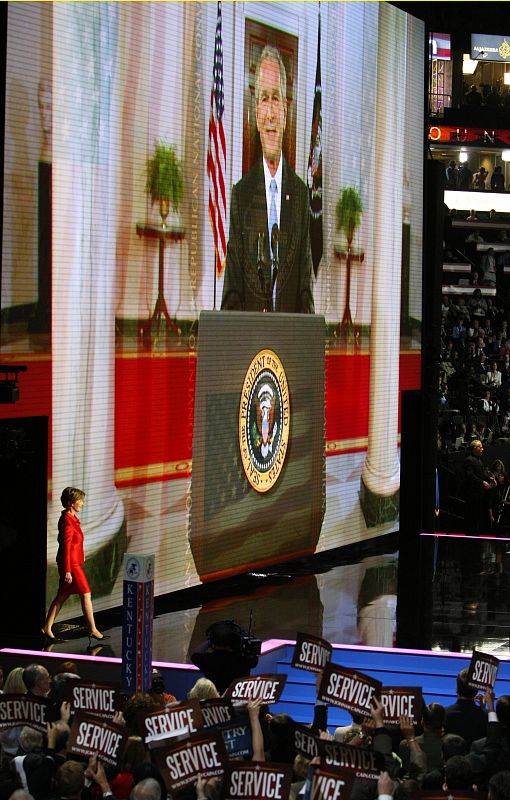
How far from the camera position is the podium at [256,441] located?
44.4 ft

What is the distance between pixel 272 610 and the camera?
13023 mm

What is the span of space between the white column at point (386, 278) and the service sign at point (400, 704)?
10.0m

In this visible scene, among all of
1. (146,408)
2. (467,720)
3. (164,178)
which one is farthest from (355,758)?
(164,178)

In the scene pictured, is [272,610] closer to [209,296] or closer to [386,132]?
[209,296]

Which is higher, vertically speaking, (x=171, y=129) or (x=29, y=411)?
(x=171, y=129)

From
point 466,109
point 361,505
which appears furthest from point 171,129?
point 466,109

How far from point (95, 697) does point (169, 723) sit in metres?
0.63

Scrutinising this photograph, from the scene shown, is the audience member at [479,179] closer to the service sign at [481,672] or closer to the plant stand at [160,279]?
the plant stand at [160,279]

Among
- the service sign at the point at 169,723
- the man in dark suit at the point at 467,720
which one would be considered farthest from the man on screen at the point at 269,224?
the service sign at the point at 169,723

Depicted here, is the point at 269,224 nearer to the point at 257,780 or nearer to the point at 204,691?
the point at 204,691

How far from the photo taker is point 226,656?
792 cm

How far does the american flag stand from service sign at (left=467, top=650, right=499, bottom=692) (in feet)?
22.3

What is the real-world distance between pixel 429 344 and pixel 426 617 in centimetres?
643

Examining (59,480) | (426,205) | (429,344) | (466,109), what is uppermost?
(466,109)
